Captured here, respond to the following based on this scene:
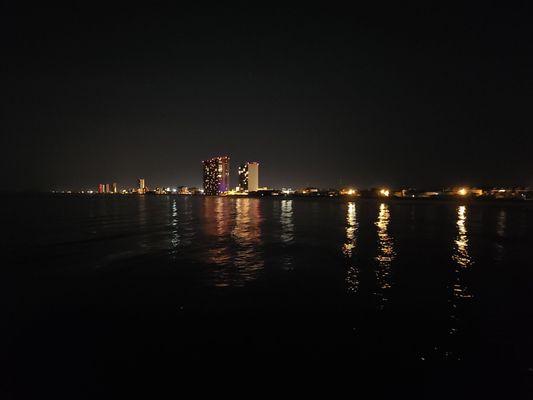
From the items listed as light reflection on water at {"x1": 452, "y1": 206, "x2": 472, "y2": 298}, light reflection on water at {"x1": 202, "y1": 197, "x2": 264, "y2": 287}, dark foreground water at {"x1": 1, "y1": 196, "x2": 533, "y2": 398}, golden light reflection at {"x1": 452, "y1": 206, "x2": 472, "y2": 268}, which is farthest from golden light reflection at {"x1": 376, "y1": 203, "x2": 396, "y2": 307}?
light reflection on water at {"x1": 202, "y1": 197, "x2": 264, "y2": 287}

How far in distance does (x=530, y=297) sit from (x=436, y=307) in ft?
17.9

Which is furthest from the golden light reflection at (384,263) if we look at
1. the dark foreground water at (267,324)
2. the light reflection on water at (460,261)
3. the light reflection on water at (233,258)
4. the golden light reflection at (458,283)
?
the light reflection on water at (233,258)

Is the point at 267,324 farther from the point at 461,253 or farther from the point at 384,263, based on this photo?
the point at 461,253

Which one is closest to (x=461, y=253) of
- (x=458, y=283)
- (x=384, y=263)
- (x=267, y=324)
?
(x=384, y=263)

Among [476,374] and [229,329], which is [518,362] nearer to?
[476,374]

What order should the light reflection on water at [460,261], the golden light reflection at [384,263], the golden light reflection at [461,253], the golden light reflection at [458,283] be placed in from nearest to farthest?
the golden light reflection at [458,283] → the light reflection on water at [460,261] → the golden light reflection at [384,263] → the golden light reflection at [461,253]

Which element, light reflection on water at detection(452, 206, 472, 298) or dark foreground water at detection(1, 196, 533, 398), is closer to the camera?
dark foreground water at detection(1, 196, 533, 398)

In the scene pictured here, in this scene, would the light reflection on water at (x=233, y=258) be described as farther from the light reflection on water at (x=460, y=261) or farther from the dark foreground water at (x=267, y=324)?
the light reflection on water at (x=460, y=261)

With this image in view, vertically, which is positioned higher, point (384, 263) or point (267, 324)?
point (267, 324)

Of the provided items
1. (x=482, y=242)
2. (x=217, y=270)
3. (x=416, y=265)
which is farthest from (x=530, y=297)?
(x=482, y=242)

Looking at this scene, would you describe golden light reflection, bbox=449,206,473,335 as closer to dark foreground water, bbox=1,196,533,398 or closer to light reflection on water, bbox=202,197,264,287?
dark foreground water, bbox=1,196,533,398

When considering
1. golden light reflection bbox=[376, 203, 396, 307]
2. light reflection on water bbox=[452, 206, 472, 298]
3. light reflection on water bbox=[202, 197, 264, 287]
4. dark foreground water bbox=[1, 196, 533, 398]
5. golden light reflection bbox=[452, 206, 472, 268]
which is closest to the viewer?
dark foreground water bbox=[1, 196, 533, 398]

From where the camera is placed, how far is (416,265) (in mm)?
21422

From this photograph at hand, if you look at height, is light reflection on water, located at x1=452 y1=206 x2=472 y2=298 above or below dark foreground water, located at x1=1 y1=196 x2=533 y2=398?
below
